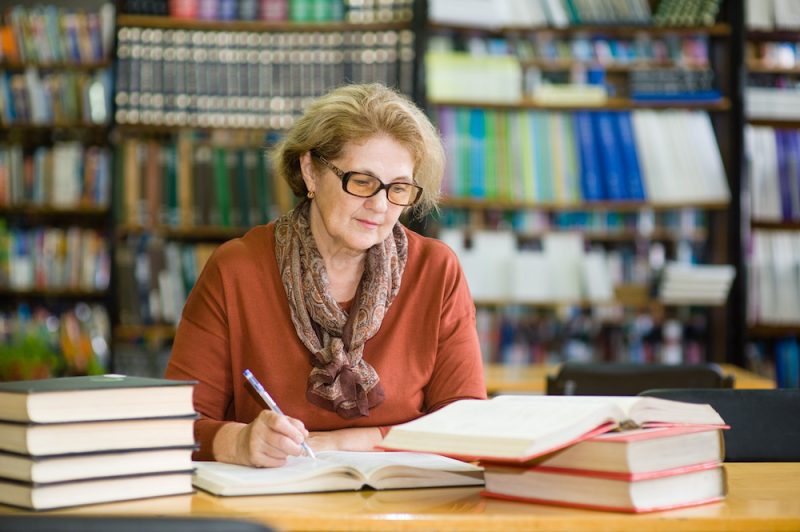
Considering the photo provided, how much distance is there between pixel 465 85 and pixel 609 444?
11.6 ft

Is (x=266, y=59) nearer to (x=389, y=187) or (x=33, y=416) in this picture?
(x=389, y=187)

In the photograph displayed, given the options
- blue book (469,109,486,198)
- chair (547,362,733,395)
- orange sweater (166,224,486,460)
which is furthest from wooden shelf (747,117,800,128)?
orange sweater (166,224,486,460)

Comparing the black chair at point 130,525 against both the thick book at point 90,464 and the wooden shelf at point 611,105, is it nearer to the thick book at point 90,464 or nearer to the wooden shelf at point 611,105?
the thick book at point 90,464

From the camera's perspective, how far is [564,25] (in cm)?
473

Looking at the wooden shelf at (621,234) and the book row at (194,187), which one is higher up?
the book row at (194,187)

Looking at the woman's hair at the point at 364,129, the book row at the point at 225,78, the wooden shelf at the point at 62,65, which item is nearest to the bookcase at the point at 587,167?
the book row at the point at 225,78

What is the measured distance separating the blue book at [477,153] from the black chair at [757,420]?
2.82 meters

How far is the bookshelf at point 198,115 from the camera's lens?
4738 mm

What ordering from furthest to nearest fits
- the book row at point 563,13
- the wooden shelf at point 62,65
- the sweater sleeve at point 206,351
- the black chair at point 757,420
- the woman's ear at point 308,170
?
the wooden shelf at point 62,65
the book row at point 563,13
the woman's ear at point 308,170
the sweater sleeve at point 206,351
the black chair at point 757,420

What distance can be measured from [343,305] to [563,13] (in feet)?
9.86

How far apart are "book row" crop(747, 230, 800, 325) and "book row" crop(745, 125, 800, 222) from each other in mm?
140

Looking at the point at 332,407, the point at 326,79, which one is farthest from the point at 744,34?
the point at 332,407

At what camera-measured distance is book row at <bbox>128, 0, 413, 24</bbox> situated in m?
4.75

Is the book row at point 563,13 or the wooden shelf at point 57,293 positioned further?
the wooden shelf at point 57,293
